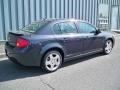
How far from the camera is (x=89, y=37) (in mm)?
6109

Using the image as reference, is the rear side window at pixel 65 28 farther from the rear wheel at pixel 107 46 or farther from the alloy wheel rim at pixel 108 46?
the alloy wheel rim at pixel 108 46

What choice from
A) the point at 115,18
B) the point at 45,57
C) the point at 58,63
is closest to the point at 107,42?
the point at 58,63

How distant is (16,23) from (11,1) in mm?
1072

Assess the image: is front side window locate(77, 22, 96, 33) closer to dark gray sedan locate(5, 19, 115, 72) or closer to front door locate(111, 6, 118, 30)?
dark gray sedan locate(5, 19, 115, 72)

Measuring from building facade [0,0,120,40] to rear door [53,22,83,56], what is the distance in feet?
13.1

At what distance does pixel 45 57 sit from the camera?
4992mm

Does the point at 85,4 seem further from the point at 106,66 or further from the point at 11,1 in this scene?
the point at 106,66

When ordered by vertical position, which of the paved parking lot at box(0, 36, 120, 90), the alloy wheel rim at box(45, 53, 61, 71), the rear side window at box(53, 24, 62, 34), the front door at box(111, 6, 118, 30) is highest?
the front door at box(111, 6, 118, 30)

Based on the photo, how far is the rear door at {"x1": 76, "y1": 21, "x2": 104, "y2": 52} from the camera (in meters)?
5.98

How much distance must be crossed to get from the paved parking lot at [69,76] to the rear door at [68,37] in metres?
0.53

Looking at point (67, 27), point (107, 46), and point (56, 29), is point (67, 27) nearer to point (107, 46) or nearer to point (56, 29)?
point (56, 29)

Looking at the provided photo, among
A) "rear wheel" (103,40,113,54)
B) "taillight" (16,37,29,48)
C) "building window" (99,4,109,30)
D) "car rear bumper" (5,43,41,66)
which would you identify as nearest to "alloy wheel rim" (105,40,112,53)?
"rear wheel" (103,40,113,54)

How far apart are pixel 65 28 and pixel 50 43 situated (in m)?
0.79

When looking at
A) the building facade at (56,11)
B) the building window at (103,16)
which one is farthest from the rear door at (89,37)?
the building window at (103,16)
